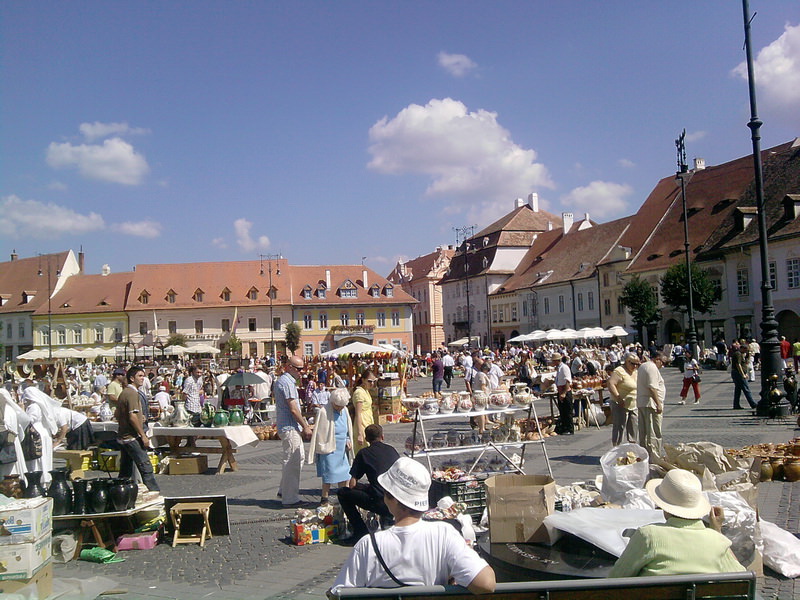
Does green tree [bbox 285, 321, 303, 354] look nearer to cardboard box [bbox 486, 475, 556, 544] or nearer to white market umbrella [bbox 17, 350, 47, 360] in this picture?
white market umbrella [bbox 17, 350, 47, 360]

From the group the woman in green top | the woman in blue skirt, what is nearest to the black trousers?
the woman in blue skirt

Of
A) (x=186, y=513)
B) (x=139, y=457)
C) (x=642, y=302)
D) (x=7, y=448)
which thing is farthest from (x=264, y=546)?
(x=642, y=302)

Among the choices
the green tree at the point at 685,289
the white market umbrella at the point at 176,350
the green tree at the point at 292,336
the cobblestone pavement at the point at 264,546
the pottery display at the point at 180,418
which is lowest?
the cobblestone pavement at the point at 264,546

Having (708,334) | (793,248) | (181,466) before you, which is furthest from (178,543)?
(708,334)

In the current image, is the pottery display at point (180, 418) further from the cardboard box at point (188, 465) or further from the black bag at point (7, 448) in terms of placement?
the black bag at point (7, 448)

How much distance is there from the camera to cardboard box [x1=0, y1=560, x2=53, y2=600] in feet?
19.6

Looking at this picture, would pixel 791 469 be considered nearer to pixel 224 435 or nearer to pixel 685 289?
pixel 224 435

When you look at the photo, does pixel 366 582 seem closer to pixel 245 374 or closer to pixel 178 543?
pixel 178 543

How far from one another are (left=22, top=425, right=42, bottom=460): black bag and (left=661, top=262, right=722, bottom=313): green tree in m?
38.2

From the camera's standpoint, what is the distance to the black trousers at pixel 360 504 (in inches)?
303

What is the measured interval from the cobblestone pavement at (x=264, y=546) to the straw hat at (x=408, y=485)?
2949 mm

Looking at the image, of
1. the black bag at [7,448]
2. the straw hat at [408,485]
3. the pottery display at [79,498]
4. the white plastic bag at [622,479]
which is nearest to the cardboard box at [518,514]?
the white plastic bag at [622,479]

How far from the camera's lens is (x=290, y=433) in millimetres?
10016

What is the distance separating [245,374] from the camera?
802 inches
